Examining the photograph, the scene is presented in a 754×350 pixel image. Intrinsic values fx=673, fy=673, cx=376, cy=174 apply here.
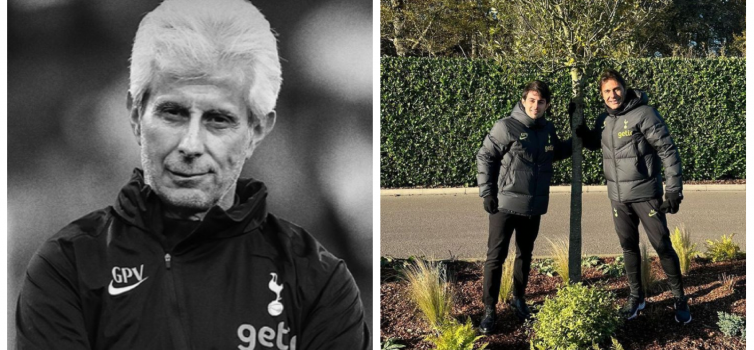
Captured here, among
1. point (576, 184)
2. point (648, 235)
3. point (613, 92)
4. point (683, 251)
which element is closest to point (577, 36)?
point (613, 92)

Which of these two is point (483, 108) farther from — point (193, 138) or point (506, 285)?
point (193, 138)

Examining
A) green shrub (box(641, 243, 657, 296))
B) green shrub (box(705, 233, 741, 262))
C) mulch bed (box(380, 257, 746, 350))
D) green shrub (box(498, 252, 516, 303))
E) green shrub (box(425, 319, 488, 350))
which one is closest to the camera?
green shrub (box(425, 319, 488, 350))

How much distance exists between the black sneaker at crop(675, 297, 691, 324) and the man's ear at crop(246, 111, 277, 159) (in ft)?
9.84

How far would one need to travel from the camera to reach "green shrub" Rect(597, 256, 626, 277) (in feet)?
17.6

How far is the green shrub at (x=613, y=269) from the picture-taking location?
5355mm

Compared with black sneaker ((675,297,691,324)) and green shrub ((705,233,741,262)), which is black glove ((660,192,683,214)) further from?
green shrub ((705,233,741,262))

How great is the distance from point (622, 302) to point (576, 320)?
3.42 ft

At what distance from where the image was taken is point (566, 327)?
3.88m

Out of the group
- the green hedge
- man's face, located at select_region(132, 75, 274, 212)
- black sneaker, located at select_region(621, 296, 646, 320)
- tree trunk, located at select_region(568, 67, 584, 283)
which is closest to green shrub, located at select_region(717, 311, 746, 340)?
black sneaker, located at select_region(621, 296, 646, 320)

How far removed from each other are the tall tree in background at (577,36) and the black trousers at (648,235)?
0.97 ft

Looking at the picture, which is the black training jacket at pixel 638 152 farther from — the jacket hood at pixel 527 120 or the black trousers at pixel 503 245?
the black trousers at pixel 503 245

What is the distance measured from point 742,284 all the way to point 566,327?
2.05 meters

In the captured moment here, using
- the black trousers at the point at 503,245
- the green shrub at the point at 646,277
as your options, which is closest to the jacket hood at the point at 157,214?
the black trousers at the point at 503,245

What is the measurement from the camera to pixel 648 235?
4.34 m
